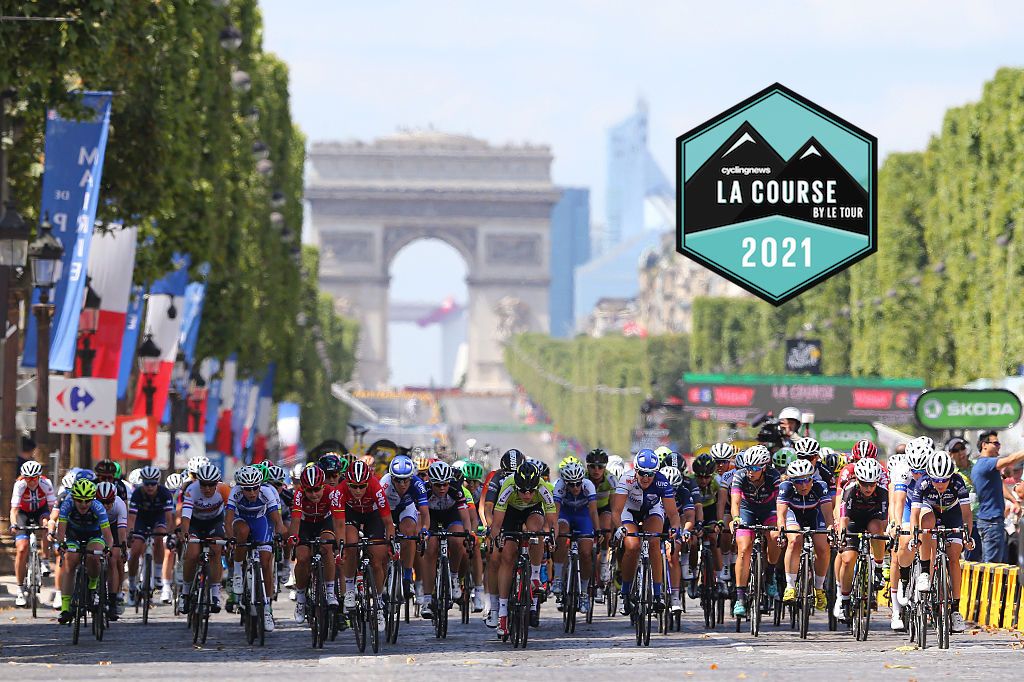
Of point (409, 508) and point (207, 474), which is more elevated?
point (207, 474)

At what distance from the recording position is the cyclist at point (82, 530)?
2144 cm

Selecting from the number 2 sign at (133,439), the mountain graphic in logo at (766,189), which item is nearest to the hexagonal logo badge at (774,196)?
the mountain graphic in logo at (766,189)

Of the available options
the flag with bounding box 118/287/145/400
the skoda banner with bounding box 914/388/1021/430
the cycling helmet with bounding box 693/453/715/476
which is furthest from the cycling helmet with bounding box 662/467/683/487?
the flag with bounding box 118/287/145/400

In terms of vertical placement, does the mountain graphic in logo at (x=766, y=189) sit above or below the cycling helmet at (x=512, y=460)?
above

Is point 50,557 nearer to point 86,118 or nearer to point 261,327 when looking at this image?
point 86,118

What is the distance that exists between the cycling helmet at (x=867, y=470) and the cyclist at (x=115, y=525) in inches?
269

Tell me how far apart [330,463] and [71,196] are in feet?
28.8

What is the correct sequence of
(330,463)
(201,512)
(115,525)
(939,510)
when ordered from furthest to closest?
(115,525) → (201,512) → (330,463) → (939,510)

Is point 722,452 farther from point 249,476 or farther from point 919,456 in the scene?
point 249,476

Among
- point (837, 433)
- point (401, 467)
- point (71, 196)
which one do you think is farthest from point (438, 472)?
point (837, 433)

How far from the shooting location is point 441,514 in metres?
22.2

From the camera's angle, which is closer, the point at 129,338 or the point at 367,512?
the point at 367,512

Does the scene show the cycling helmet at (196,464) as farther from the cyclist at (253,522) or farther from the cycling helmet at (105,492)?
the cyclist at (253,522)

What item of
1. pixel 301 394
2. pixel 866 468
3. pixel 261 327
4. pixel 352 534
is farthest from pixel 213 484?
pixel 301 394
